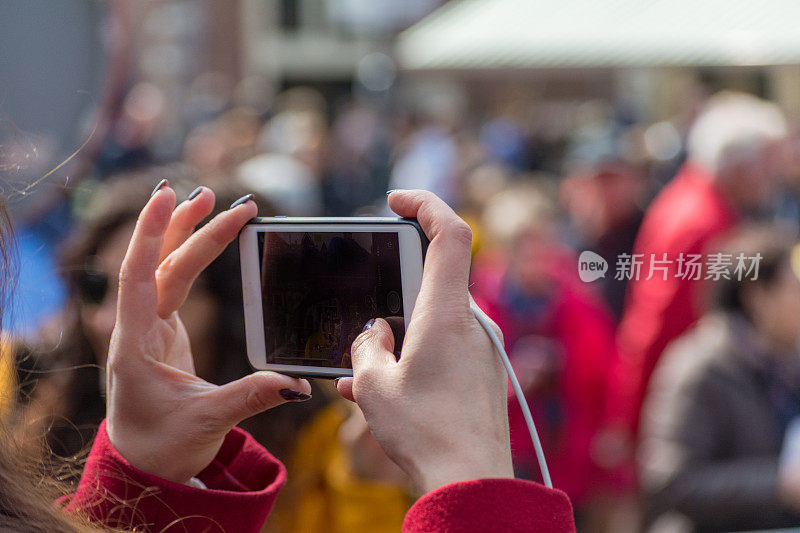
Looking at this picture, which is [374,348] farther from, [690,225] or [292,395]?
[690,225]

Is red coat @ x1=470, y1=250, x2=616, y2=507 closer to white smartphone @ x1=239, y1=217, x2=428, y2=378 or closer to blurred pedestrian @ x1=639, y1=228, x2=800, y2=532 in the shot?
blurred pedestrian @ x1=639, y1=228, x2=800, y2=532

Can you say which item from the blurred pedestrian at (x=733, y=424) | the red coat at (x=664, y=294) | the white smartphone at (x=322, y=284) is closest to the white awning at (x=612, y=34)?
the red coat at (x=664, y=294)

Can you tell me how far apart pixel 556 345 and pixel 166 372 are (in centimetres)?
153

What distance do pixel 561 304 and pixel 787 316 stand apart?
583 mm

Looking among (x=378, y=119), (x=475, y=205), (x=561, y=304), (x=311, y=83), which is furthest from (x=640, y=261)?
(x=311, y=83)

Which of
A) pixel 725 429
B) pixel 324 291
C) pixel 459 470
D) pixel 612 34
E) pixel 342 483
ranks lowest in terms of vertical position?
pixel 725 429

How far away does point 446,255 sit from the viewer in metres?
0.74

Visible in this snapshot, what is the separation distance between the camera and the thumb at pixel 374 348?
770mm

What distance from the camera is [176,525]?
3.02 ft

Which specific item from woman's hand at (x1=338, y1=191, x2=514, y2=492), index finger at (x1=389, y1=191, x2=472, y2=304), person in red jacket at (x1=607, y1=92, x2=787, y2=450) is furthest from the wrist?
person in red jacket at (x1=607, y1=92, x2=787, y2=450)

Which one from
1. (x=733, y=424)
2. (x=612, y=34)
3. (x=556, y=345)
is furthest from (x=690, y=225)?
(x=612, y=34)

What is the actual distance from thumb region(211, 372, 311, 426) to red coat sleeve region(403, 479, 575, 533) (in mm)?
223

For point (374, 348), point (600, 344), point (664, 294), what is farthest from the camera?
point (600, 344)

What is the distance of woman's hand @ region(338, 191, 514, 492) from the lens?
0.72 meters
